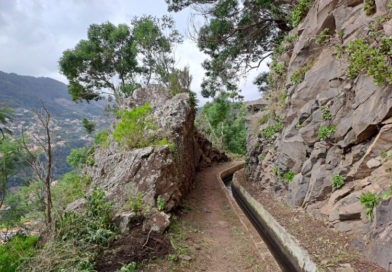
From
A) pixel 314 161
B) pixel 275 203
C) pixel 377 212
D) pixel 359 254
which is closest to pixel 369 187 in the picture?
pixel 377 212

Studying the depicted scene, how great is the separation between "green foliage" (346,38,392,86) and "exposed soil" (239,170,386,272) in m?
3.48

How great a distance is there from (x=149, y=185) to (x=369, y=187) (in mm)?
5197

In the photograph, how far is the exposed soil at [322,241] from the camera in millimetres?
3904

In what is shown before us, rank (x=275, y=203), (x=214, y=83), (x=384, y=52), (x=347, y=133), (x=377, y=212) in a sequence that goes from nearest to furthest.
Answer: (x=377, y=212) → (x=384, y=52) → (x=347, y=133) → (x=275, y=203) → (x=214, y=83)

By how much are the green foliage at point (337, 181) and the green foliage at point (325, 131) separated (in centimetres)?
126

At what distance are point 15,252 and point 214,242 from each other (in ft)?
13.5

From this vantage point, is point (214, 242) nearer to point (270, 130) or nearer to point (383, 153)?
point (383, 153)

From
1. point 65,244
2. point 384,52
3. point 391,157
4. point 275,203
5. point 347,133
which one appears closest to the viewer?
point 65,244

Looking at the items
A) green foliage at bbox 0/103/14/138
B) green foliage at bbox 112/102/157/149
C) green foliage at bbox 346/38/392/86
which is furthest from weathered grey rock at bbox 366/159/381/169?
green foliage at bbox 0/103/14/138

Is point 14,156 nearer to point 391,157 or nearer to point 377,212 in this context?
point 377,212

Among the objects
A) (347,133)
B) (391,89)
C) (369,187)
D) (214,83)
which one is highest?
→ (214,83)

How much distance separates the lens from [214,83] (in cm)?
1321

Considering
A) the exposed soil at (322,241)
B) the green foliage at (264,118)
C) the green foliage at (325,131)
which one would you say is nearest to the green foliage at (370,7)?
the green foliage at (325,131)

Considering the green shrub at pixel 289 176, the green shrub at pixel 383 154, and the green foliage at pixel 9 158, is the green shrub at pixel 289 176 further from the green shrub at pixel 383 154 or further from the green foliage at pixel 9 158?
the green foliage at pixel 9 158
